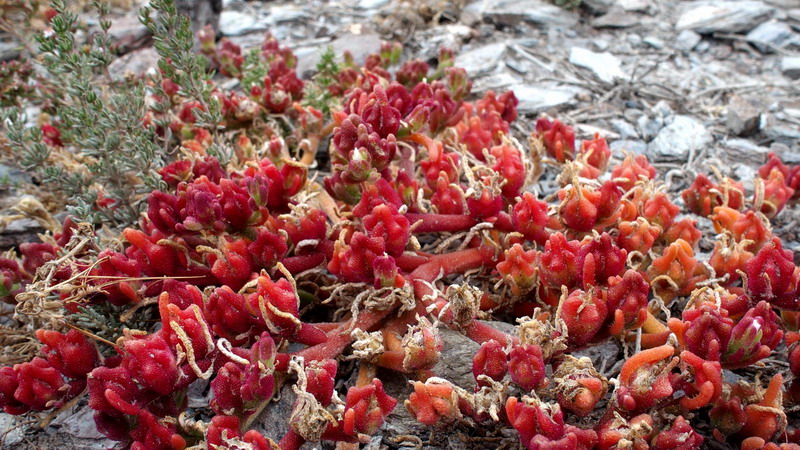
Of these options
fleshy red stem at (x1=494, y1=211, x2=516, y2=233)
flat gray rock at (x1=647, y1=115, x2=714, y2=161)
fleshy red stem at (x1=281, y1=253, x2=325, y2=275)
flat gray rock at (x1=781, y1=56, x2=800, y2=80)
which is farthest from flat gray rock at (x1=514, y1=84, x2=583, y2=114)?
fleshy red stem at (x1=281, y1=253, x2=325, y2=275)

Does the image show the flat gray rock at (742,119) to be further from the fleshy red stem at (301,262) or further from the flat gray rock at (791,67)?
the fleshy red stem at (301,262)

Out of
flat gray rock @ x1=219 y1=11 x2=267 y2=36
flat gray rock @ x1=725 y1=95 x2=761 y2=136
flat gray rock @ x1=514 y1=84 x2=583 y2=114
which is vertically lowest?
flat gray rock @ x1=725 y1=95 x2=761 y2=136

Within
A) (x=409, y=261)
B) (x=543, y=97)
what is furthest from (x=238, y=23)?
(x=409, y=261)

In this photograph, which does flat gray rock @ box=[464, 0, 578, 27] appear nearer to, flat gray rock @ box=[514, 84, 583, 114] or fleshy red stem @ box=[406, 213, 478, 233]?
flat gray rock @ box=[514, 84, 583, 114]

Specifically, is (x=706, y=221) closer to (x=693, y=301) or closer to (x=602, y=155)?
(x=602, y=155)

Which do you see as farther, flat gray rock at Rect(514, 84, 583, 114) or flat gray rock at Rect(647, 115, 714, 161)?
flat gray rock at Rect(514, 84, 583, 114)

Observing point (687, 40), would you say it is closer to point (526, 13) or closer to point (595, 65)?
point (595, 65)

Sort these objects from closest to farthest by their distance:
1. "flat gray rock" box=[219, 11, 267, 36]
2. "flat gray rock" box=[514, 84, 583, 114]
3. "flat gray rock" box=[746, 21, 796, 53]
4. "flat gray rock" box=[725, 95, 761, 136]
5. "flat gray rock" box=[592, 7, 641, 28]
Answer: "flat gray rock" box=[725, 95, 761, 136] → "flat gray rock" box=[514, 84, 583, 114] → "flat gray rock" box=[746, 21, 796, 53] → "flat gray rock" box=[592, 7, 641, 28] → "flat gray rock" box=[219, 11, 267, 36]
